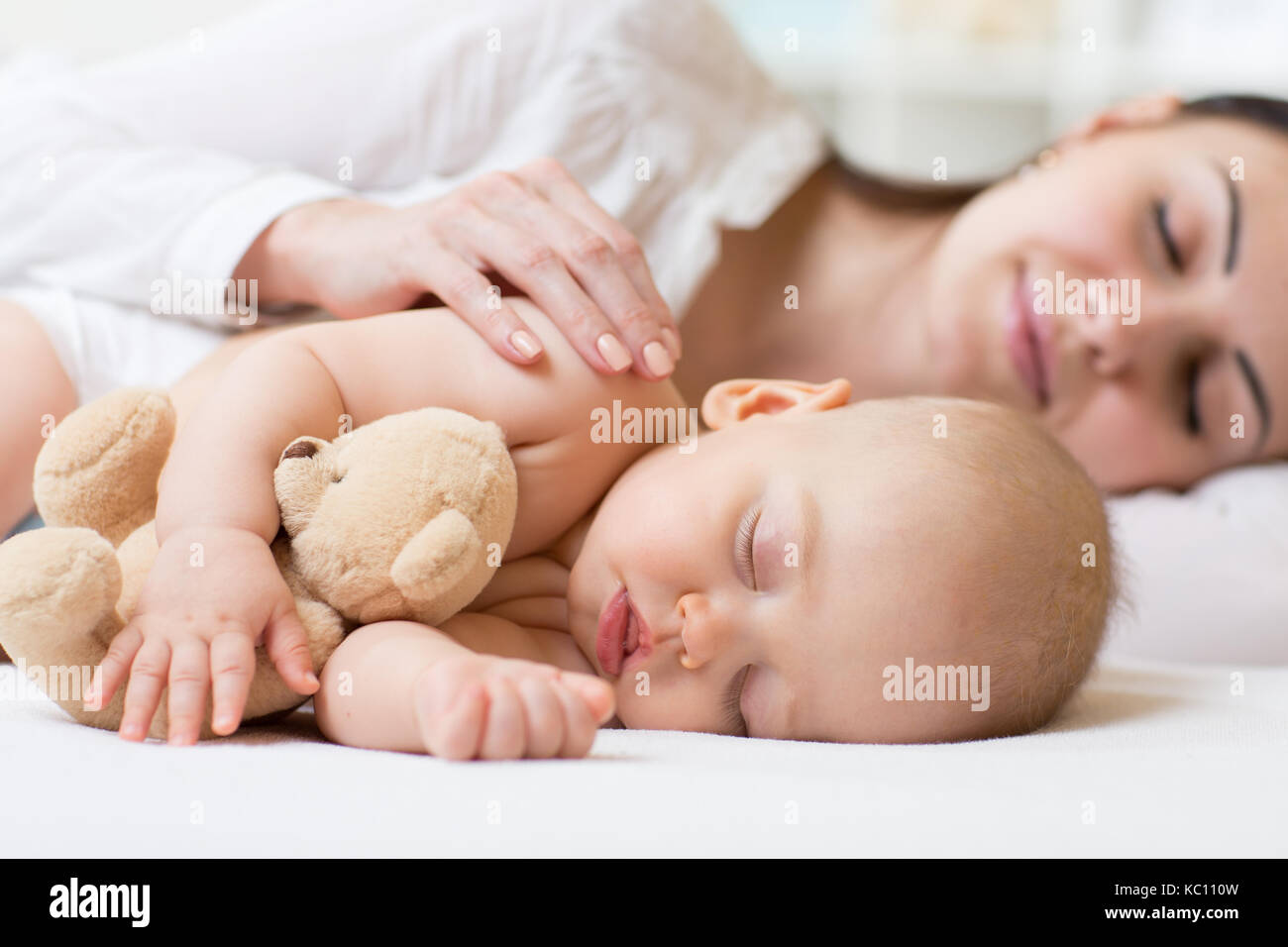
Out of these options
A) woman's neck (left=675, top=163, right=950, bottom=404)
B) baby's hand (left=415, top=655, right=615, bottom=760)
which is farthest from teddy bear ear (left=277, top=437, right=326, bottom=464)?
woman's neck (left=675, top=163, right=950, bottom=404)

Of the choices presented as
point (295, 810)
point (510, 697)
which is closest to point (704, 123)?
point (510, 697)

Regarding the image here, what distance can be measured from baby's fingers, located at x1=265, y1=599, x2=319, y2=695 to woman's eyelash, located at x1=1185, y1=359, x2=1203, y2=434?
4.40ft

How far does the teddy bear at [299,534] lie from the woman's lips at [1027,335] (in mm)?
946

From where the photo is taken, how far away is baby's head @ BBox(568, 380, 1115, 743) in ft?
3.06

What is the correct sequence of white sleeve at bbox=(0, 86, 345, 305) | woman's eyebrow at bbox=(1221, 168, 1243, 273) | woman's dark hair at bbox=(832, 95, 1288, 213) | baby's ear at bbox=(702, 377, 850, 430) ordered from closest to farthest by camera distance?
1. baby's ear at bbox=(702, 377, 850, 430)
2. white sleeve at bbox=(0, 86, 345, 305)
3. woman's eyebrow at bbox=(1221, 168, 1243, 273)
4. woman's dark hair at bbox=(832, 95, 1288, 213)

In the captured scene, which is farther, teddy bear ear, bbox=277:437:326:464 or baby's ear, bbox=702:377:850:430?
baby's ear, bbox=702:377:850:430

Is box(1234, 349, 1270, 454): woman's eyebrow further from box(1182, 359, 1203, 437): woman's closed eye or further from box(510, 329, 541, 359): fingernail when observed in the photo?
box(510, 329, 541, 359): fingernail

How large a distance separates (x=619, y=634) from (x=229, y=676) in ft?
1.15

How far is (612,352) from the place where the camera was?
1.07 meters

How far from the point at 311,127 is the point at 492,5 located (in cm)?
33

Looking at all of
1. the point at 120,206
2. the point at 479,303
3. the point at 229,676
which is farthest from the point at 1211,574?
the point at 120,206

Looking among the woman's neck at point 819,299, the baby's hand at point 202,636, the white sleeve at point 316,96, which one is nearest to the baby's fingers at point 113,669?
the baby's hand at point 202,636

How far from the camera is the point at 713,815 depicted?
2.16 feet

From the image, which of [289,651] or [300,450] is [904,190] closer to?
Answer: [300,450]
